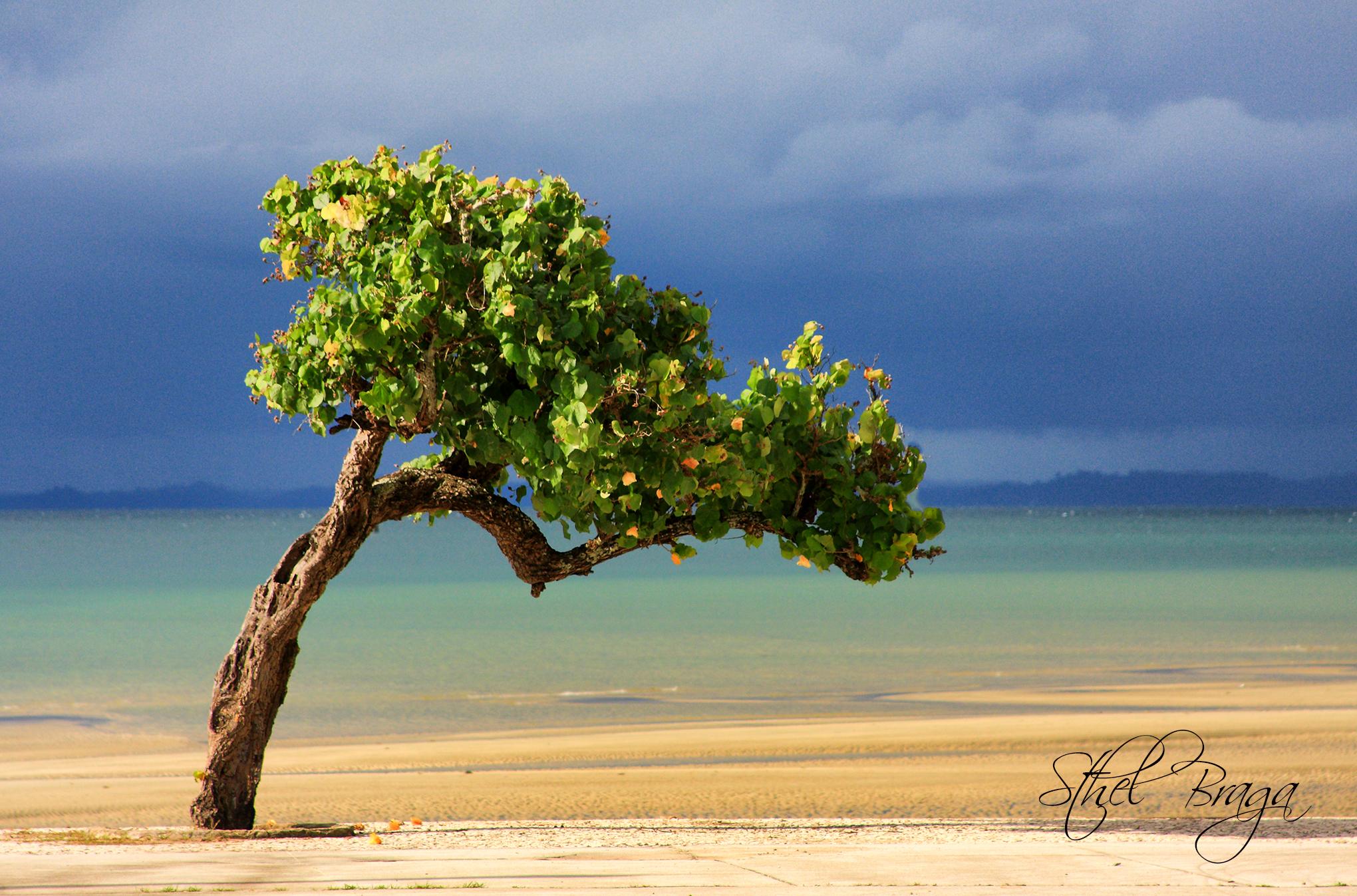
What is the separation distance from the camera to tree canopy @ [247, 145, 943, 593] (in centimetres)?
655

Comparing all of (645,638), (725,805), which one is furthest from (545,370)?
(645,638)

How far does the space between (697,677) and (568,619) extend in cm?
1214

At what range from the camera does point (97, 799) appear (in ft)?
37.6

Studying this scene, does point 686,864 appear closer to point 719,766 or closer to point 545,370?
point 545,370

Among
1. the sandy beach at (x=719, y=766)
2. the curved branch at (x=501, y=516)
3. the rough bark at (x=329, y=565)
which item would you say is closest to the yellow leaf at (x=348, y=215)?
the rough bark at (x=329, y=565)

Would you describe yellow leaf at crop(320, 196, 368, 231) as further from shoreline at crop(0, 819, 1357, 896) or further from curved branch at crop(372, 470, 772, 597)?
shoreline at crop(0, 819, 1357, 896)

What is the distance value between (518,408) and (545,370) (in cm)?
29

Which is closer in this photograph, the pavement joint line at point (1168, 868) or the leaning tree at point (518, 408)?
the pavement joint line at point (1168, 868)

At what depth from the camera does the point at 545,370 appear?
6.83 metres

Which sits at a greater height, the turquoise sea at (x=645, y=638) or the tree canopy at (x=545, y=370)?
the tree canopy at (x=545, y=370)

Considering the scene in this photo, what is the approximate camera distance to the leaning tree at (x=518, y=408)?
659cm

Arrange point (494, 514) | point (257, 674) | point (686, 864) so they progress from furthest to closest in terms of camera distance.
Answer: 1. point (257, 674)
2. point (494, 514)
3. point (686, 864)

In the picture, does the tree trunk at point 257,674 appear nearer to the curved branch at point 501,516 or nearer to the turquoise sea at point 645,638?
the curved branch at point 501,516

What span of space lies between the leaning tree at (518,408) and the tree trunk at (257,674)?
14 mm
